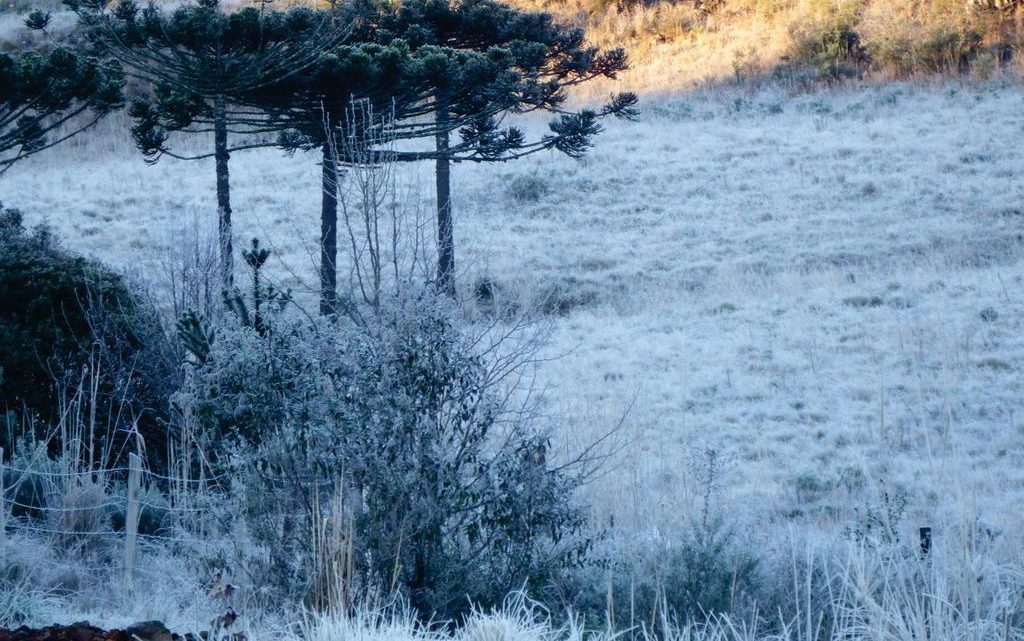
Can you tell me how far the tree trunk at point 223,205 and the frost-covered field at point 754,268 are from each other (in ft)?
2.13

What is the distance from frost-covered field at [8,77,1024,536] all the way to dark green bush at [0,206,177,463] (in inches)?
80.3

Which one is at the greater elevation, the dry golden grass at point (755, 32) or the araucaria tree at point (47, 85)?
the dry golden grass at point (755, 32)

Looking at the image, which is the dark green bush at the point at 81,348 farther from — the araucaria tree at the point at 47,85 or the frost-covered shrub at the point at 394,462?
the frost-covered shrub at the point at 394,462

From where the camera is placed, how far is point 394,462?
507 centimetres

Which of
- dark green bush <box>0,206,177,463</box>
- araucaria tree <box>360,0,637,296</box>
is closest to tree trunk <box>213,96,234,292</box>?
dark green bush <box>0,206,177,463</box>

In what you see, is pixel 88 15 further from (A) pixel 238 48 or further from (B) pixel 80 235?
(B) pixel 80 235

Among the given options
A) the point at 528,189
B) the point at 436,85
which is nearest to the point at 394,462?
the point at 436,85

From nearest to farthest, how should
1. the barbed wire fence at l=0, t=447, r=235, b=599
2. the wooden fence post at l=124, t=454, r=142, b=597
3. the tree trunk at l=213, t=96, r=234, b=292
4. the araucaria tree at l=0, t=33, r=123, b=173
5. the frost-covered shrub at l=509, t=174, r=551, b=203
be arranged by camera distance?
the wooden fence post at l=124, t=454, r=142, b=597
the barbed wire fence at l=0, t=447, r=235, b=599
the araucaria tree at l=0, t=33, r=123, b=173
the tree trunk at l=213, t=96, r=234, b=292
the frost-covered shrub at l=509, t=174, r=551, b=203

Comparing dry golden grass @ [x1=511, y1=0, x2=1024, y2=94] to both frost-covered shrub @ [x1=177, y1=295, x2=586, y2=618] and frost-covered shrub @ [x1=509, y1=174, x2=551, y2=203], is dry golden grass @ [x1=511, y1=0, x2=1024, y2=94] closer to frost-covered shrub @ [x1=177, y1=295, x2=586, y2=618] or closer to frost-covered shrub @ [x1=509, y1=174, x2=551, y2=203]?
frost-covered shrub @ [x1=509, y1=174, x2=551, y2=203]

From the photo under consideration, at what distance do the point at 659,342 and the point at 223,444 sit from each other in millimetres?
10259

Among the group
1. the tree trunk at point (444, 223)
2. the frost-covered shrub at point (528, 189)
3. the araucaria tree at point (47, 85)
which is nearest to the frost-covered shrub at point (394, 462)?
the tree trunk at point (444, 223)

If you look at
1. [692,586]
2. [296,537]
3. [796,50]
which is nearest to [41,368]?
[296,537]

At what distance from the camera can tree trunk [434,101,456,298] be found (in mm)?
7029

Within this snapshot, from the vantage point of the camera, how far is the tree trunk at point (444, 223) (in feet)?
23.1
